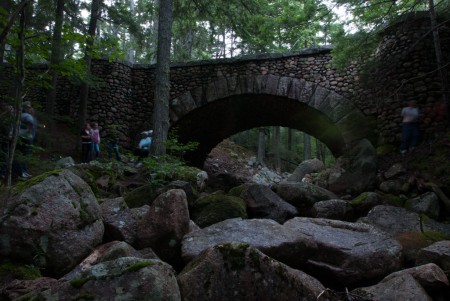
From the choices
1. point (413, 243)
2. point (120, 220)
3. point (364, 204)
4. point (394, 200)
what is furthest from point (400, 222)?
point (120, 220)

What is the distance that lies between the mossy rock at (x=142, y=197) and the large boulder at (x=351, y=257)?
217 cm

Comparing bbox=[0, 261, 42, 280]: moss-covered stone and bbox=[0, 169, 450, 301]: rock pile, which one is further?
bbox=[0, 261, 42, 280]: moss-covered stone

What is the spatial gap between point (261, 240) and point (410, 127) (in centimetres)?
612

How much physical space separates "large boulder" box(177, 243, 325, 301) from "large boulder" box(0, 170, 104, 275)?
1.18 meters

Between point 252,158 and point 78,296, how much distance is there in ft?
59.2

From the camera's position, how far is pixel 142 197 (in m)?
4.84

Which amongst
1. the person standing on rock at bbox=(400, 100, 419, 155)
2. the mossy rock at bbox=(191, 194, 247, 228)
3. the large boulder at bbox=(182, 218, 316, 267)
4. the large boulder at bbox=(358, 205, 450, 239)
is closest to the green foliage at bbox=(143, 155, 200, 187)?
the mossy rock at bbox=(191, 194, 247, 228)

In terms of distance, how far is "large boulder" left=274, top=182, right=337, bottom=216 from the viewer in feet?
20.4

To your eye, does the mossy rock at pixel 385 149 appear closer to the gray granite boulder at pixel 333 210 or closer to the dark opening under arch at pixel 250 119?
the dark opening under arch at pixel 250 119

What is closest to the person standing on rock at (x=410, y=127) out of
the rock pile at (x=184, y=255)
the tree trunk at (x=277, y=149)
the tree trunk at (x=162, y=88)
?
the rock pile at (x=184, y=255)

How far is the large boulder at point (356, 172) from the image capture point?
7.34 metres

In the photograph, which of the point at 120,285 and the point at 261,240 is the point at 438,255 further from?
the point at 120,285

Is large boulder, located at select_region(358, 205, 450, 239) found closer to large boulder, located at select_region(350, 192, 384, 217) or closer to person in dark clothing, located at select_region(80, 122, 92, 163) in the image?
large boulder, located at select_region(350, 192, 384, 217)

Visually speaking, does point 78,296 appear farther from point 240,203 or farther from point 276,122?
point 276,122
